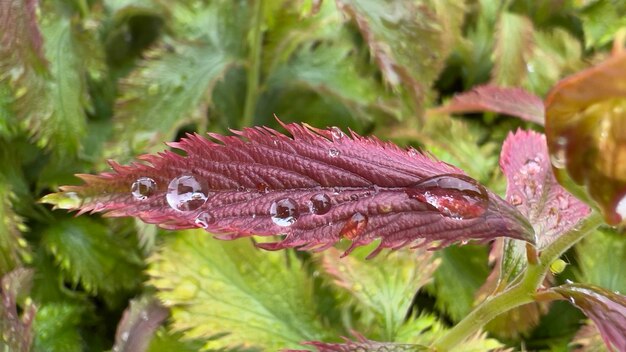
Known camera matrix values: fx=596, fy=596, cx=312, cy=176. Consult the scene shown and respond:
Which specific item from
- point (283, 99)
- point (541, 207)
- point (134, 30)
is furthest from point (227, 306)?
point (134, 30)

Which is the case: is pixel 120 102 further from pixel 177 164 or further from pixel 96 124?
pixel 177 164

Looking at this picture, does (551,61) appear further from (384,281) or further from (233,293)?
(233,293)

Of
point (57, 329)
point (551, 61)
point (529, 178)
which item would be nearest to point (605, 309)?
point (529, 178)

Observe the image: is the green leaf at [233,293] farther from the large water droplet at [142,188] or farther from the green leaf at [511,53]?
the green leaf at [511,53]

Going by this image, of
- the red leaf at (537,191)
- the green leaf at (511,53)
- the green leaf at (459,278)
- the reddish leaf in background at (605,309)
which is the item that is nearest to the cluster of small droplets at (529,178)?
the red leaf at (537,191)

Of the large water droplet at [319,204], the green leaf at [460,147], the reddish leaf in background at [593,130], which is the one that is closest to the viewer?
the reddish leaf in background at [593,130]

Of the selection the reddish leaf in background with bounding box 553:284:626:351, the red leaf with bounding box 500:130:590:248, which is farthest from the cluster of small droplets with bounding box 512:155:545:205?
the reddish leaf in background with bounding box 553:284:626:351

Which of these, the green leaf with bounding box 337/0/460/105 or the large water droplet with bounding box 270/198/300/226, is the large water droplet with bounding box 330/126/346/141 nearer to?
the large water droplet with bounding box 270/198/300/226
